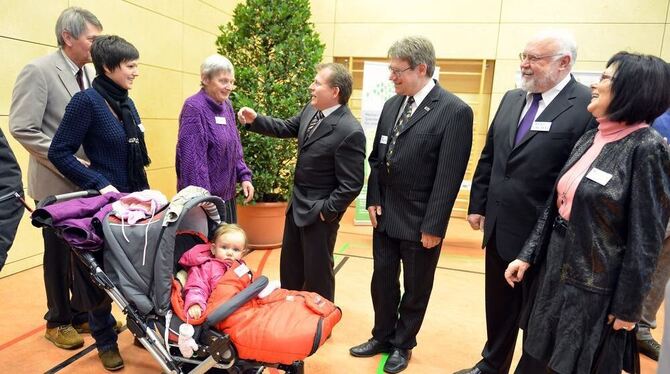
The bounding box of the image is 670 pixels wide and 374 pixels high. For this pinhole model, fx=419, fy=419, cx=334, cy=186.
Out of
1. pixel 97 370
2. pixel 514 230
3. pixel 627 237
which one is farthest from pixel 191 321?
pixel 627 237

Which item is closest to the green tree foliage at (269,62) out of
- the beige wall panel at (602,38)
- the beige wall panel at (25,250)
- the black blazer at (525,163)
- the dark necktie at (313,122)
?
the dark necktie at (313,122)

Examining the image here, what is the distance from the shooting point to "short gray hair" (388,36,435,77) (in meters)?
2.18

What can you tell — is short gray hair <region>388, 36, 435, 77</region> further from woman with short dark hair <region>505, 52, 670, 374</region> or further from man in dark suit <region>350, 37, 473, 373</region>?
woman with short dark hair <region>505, 52, 670, 374</region>

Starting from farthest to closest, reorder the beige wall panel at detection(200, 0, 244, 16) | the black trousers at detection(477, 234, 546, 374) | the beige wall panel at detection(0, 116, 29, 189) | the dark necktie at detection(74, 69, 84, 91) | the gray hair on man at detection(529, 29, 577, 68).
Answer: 1. the beige wall panel at detection(200, 0, 244, 16)
2. the beige wall panel at detection(0, 116, 29, 189)
3. the dark necktie at detection(74, 69, 84, 91)
4. the black trousers at detection(477, 234, 546, 374)
5. the gray hair on man at detection(529, 29, 577, 68)

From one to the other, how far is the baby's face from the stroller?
266 millimetres

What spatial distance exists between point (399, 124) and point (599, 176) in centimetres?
105

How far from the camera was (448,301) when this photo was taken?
3471 millimetres

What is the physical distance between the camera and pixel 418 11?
5.84 m

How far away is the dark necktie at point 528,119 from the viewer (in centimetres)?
200

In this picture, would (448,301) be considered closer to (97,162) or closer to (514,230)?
(514,230)

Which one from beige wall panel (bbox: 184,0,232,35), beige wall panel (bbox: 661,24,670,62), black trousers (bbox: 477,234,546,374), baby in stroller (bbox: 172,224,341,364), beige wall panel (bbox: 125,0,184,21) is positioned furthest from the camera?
beige wall panel (bbox: 661,24,670,62)

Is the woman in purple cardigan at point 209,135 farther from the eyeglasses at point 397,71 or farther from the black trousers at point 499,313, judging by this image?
the black trousers at point 499,313

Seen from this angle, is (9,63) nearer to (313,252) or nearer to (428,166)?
(313,252)

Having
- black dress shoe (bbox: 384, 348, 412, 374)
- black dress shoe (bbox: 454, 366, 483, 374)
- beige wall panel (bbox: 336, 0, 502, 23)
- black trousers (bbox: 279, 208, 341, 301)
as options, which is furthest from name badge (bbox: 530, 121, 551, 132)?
beige wall panel (bbox: 336, 0, 502, 23)
